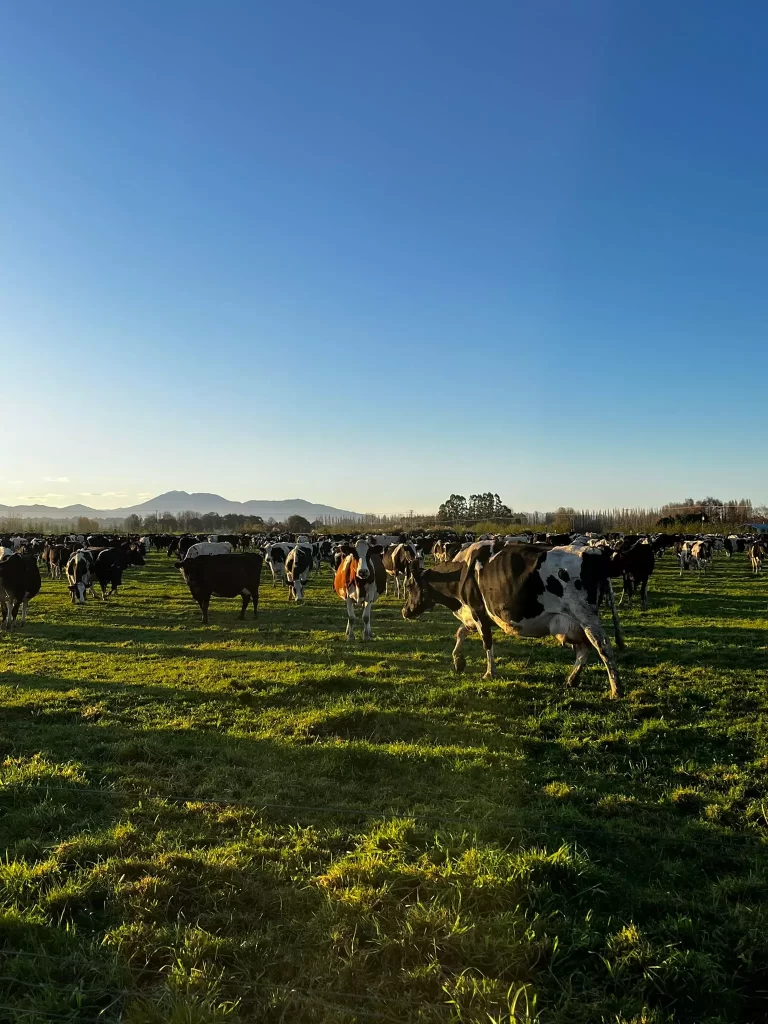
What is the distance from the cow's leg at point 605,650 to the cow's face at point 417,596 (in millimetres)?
3631

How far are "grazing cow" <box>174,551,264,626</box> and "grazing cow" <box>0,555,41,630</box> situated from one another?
4.23 m

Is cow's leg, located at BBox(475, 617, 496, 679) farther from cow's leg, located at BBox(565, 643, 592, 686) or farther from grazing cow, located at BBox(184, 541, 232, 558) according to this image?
grazing cow, located at BBox(184, 541, 232, 558)

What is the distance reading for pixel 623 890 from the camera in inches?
149

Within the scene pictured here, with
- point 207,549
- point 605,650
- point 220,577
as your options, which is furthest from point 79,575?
point 605,650

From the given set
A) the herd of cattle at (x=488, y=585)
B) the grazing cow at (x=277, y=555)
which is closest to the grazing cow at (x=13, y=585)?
the herd of cattle at (x=488, y=585)

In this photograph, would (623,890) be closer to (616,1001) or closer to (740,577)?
(616,1001)

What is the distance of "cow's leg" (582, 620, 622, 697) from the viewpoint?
845 cm

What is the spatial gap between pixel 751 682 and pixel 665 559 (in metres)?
31.7

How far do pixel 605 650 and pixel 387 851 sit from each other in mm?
5474

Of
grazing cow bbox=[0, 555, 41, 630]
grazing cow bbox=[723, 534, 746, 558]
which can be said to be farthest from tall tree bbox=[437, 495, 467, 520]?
grazing cow bbox=[0, 555, 41, 630]

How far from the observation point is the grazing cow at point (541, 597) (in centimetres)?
902

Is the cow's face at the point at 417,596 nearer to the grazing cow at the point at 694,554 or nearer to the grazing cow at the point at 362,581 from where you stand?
the grazing cow at the point at 362,581

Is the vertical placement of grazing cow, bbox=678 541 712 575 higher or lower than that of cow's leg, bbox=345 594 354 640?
higher

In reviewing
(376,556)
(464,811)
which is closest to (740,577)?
(376,556)
